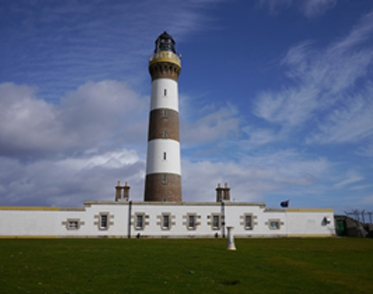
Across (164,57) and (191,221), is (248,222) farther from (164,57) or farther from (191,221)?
(164,57)

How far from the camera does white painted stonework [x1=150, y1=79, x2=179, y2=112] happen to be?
127ft

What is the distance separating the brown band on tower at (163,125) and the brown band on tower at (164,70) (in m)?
4.21

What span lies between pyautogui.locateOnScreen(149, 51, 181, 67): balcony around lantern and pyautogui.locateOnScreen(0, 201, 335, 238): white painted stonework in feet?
54.1

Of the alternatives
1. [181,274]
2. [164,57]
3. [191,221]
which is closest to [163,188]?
[191,221]

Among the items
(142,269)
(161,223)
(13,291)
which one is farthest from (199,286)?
(161,223)

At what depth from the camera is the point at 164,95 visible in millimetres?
39031

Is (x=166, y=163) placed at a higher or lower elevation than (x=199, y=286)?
higher

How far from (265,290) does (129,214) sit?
1011 inches

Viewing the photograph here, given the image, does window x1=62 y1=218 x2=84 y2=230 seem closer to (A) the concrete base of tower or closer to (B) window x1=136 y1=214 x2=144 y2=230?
(B) window x1=136 y1=214 x2=144 y2=230

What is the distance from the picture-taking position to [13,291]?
29.3ft

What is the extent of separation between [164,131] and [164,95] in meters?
4.28

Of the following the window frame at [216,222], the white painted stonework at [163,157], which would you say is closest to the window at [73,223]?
the white painted stonework at [163,157]

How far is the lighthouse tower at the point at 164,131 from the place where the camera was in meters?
36.4

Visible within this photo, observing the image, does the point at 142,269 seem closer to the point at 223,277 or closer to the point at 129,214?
the point at 223,277
